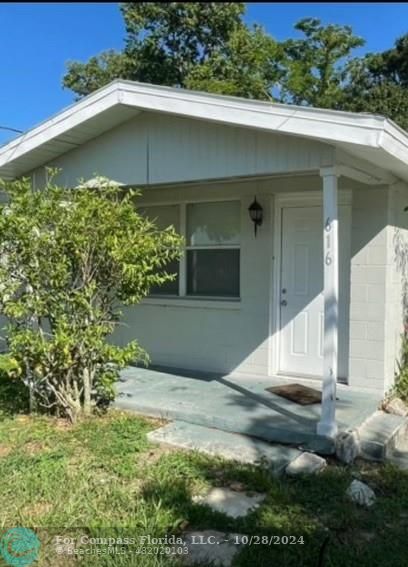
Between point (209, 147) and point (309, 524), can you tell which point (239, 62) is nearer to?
point (209, 147)

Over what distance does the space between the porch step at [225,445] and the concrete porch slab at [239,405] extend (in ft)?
0.34

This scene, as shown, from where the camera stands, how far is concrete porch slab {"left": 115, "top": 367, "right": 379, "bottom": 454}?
184 inches

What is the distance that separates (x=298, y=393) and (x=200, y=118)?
10.2 feet

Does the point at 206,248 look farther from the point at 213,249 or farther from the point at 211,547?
the point at 211,547

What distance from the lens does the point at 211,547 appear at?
3.01 metres

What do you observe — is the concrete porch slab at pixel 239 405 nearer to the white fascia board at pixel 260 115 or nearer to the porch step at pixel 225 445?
the porch step at pixel 225 445

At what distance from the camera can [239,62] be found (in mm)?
22578

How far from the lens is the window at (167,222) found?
735cm

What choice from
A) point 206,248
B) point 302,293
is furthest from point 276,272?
point 206,248

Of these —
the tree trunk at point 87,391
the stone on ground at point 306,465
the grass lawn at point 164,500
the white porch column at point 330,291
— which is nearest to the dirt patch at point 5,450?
the grass lawn at point 164,500

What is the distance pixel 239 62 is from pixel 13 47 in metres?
14.7

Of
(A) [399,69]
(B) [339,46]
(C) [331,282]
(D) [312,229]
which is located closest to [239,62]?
(B) [339,46]

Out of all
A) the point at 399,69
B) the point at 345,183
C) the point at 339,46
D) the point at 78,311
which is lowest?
the point at 78,311

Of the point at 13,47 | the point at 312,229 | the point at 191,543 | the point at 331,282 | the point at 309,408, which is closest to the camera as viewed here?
the point at 191,543
